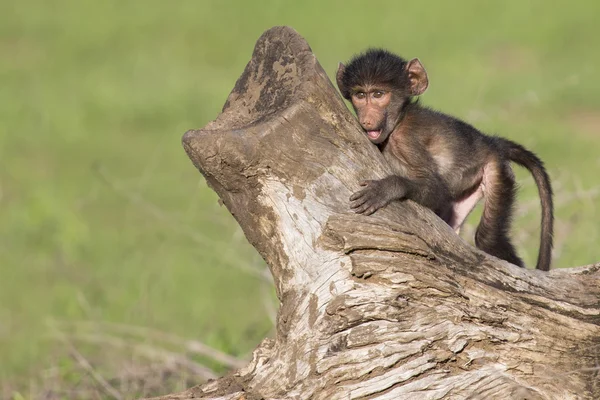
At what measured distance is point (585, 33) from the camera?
17.7m

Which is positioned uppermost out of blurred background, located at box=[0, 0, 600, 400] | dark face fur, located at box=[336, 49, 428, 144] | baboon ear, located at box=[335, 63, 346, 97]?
blurred background, located at box=[0, 0, 600, 400]

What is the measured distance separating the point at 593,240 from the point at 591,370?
256 centimetres

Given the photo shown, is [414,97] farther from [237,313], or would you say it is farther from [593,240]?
[237,313]

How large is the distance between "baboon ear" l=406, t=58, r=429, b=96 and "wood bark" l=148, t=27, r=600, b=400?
3.89ft

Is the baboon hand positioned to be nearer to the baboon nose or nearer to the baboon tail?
the baboon nose

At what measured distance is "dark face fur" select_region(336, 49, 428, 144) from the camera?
5102mm

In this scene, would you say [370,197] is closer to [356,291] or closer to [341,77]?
[356,291]

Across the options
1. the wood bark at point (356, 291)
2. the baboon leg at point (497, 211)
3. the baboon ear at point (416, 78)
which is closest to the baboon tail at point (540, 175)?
the baboon leg at point (497, 211)

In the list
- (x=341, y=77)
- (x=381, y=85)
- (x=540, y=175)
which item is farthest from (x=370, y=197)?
(x=540, y=175)

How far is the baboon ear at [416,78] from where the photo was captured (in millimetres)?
5211

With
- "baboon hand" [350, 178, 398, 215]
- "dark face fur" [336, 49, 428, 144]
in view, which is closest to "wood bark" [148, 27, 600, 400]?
"baboon hand" [350, 178, 398, 215]

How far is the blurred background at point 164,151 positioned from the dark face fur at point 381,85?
4.47 ft

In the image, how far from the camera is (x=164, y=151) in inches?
510

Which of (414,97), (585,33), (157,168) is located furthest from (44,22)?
(414,97)
